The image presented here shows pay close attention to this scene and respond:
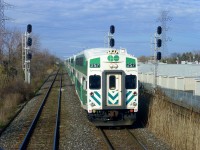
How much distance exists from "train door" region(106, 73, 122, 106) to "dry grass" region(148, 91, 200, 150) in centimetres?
156

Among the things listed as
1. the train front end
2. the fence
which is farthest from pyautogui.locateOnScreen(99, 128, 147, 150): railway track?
the fence

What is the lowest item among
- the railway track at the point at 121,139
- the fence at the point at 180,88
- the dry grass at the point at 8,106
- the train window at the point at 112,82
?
the railway track at the point at 121,139

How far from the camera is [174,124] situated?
14.0 metres

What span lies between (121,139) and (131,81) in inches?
124

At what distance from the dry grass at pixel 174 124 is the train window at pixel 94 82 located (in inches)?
99.3

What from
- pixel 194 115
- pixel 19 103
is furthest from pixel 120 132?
pixel 19 103

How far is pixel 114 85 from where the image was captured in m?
17.1

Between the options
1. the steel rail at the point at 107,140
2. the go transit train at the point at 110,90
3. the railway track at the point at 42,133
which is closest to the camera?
A: the steel rail at the point at 107,140

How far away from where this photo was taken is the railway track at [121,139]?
44.7ft

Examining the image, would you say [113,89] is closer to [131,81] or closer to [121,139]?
[131,81]

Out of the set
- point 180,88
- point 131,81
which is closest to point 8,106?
point 131,81

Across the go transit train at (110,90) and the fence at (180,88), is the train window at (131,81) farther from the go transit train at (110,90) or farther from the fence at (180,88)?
the fence at (180,88)

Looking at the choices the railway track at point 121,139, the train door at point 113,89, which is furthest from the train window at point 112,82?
the railway track at point 121,139

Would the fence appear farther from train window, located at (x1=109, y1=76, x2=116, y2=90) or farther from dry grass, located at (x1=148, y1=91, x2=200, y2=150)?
train window, located at (x1=109, y1=76, x2=116, y2=90)
